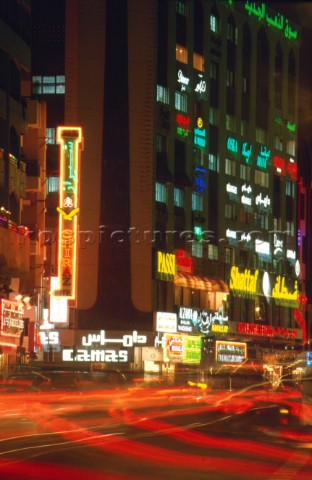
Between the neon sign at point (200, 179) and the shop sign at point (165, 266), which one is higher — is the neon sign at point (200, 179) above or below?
above

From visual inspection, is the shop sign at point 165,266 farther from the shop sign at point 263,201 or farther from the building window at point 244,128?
the building window at point 244,128

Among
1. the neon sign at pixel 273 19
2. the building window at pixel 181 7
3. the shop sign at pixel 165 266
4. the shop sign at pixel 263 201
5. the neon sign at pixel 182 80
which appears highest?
the neon sign at pixel 273 19

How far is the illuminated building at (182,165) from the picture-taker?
7488 cm

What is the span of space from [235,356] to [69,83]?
1065 inches

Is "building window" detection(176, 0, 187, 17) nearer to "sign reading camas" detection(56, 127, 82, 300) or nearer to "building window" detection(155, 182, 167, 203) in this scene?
"building window" detection(155, 182, 167, 203)

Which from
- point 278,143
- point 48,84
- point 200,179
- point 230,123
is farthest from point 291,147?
point 48,84

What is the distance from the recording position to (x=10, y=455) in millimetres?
20453

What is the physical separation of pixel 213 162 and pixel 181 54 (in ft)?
30.8

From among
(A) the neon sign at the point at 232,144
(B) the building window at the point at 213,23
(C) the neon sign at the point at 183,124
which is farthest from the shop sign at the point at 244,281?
(B) the building window at the point at 213,23

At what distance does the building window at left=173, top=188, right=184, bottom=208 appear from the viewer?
79688 mm

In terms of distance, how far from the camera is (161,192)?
77.6 m

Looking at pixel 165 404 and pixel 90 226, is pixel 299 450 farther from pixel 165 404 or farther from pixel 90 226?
pixel 90 226

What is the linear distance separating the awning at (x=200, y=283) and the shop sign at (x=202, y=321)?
181cm

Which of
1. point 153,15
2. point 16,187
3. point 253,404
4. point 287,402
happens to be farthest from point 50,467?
point 153,15
